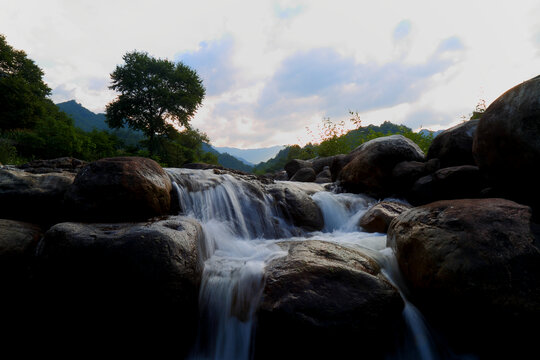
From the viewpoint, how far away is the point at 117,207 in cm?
405

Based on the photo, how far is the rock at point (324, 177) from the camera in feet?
39.4

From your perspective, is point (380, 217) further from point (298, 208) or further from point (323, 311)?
point (323, 311)

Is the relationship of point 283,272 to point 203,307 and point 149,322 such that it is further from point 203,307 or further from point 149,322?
point 149,322

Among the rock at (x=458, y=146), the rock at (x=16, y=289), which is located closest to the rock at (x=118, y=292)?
the rock at (x=16, y=289)

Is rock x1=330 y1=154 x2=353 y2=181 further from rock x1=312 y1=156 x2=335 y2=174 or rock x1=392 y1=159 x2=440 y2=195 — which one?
rock x1=312 y1=156 x2=335 y2=174

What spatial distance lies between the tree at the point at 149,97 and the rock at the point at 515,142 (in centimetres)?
2528

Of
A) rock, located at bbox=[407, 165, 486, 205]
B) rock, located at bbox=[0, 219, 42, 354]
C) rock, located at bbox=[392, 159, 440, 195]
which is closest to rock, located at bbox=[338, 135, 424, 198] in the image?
rock, located at bbox=[392, 159, 440, 195]

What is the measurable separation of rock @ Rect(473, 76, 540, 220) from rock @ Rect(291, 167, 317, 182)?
8.58 metres

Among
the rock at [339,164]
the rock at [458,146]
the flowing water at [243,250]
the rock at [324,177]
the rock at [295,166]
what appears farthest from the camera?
the rock at [295,166]

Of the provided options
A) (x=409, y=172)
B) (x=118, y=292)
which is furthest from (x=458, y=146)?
(x=118, y=292)

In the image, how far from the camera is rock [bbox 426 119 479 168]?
22.4 feet

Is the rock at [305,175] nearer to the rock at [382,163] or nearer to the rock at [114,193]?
the rock at [382,163]

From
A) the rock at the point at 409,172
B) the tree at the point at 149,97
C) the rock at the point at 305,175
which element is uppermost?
the tree at the point at 149,97

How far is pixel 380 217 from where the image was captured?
5.73 meters
